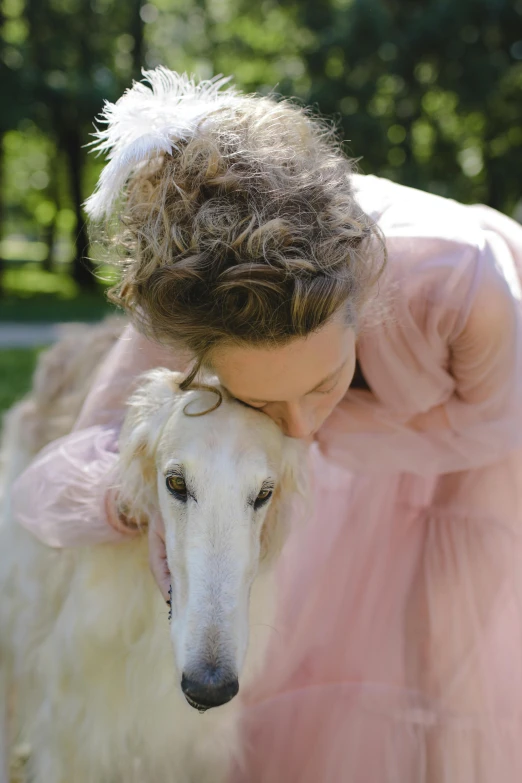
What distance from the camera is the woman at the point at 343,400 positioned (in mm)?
1525

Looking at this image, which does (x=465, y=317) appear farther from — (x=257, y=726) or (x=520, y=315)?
(x=257, y=726)

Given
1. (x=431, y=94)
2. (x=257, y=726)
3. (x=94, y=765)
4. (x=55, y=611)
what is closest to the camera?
(x=94, y=765)

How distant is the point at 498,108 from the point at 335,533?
14578mm

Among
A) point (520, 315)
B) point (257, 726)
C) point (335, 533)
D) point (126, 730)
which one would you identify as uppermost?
point (520, 315)

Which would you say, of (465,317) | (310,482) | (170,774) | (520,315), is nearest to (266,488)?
(310,482)

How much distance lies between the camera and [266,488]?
167 cm

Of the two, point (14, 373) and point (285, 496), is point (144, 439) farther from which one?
point (14, 373)

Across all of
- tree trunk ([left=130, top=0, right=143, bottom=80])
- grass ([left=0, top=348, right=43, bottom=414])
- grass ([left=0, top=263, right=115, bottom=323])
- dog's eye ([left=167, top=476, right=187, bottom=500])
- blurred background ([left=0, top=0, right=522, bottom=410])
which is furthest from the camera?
tree trunk ([left=130, top=0, right=143, bottom=80])

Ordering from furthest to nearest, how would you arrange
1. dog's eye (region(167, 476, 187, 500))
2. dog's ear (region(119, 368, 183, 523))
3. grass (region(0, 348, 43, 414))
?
grass (region(0, 348, 43, 414))
dog's ear (region(119, 368, 183, 523))
dog's eye (region(167, 476, 187, 500))

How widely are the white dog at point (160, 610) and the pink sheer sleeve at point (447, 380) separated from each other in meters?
0.41

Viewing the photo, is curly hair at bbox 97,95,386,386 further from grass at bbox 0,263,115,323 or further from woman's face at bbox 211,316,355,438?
grass at bbox 0,263,115,323

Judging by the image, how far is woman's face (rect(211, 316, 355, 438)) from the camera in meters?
1.57

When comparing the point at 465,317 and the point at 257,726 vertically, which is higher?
the point at 465,317

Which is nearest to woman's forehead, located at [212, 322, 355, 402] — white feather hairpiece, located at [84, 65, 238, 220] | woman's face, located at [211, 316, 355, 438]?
woman's face, located at [211, 316, 355, 438]
